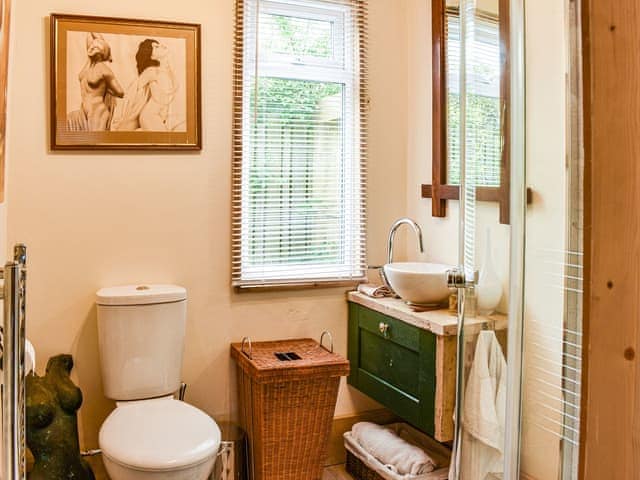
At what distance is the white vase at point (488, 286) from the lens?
131 cm

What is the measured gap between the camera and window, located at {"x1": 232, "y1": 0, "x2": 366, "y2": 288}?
10.3 feet

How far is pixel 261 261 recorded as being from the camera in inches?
125

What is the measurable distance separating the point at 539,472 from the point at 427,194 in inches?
89.3

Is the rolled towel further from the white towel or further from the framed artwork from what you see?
the framed artwork

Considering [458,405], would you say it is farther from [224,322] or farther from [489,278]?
[224,322]

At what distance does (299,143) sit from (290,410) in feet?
4.10

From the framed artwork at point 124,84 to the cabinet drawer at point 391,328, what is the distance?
1.11 metres

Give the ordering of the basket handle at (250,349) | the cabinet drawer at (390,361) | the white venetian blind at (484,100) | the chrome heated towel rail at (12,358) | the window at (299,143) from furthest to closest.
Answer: the window at (299,143) → the basket handle at (250,349) → the cabinet drawer at (390,361) → the white venetian blind at (484,100) → the chrome heated towel rail at (12,358)

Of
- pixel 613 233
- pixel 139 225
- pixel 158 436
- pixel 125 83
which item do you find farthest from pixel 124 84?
pixel 613 233

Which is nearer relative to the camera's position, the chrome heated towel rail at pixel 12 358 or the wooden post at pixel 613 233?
the wooden post at pixel 613 233

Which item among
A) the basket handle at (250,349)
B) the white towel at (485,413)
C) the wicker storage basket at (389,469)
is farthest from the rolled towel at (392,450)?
the white towel at (485,413)

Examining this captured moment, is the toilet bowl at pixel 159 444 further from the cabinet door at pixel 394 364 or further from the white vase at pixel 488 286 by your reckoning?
the white vase at pixel 488 286

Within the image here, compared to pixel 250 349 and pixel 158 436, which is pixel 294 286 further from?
pixel 158 436

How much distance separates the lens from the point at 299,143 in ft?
10.6
